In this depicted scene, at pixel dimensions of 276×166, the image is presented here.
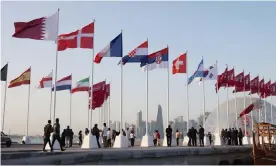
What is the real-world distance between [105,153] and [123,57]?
11.8m

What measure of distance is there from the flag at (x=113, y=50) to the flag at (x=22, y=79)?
9.97 meters

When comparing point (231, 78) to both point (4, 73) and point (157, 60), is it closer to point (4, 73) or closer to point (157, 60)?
point (157, 60)

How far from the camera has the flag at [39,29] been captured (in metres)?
20.5

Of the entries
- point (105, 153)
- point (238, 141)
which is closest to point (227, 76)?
point (238, 141)

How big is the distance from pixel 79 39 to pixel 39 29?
3059 millimetres

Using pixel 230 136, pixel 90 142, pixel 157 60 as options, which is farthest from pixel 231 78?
pixel 90 142

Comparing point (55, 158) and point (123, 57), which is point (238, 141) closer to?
point (123, 57)

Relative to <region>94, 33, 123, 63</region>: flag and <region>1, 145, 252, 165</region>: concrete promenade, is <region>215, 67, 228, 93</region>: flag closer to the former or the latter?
<region>1, 145, 252, 165</region>: concrete promenade

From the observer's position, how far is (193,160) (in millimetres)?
22734

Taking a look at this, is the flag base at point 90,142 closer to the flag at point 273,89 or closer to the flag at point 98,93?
the flag at point 98,93

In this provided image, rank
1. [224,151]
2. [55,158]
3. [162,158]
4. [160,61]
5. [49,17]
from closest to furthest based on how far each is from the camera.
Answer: [55,158] < [162,158] < [49,17] < [224,151] < [160,61]

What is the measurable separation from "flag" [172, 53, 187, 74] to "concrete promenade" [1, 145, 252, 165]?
833 cm

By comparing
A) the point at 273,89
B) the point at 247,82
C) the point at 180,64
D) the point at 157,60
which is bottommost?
the point at 273,89

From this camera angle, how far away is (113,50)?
2561 cm
